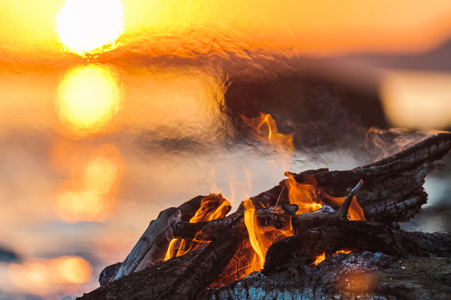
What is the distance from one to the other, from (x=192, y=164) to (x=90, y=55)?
257 centimetres

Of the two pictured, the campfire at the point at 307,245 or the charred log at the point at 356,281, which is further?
the campfire at the point at 307,245

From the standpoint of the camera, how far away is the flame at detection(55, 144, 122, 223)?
7.97m

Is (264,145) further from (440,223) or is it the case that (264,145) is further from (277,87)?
(440,223)

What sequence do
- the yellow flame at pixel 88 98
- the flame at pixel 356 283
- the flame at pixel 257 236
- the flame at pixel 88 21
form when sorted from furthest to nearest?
the yellow flame at pixel 88 98, the flame at pixel 88 21, the flame at pixel 257 236, the flame at pixel 356 283

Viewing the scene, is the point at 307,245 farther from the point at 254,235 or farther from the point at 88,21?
the point at 88,21

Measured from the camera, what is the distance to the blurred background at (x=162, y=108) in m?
6.95

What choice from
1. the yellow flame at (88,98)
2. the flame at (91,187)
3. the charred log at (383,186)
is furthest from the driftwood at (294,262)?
the yellow flame at (88,98)

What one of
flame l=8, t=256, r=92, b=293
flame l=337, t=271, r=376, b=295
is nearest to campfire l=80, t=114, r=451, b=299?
flame l=337, t=271, r=376, b=295

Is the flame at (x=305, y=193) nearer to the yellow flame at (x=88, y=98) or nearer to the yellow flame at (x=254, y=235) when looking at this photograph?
the yellow flame at (x=254, y=235)

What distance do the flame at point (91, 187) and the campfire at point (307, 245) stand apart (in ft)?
9.61

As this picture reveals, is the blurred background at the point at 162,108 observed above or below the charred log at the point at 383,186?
above

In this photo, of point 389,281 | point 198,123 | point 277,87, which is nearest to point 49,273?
point 198,123

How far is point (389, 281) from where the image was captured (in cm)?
266

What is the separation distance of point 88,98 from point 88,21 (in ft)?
4.82
